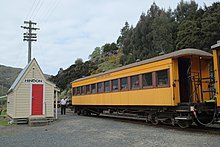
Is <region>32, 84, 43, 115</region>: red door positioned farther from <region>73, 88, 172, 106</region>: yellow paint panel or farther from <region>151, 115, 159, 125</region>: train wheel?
<region>151, 115, 159, 125</region>: train wheel

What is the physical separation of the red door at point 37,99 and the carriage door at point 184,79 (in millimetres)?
8667

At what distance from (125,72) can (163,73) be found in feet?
10.1

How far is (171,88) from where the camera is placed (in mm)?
10242

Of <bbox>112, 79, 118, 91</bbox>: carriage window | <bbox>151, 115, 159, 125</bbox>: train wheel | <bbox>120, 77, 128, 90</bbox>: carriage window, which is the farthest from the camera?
<bbox>112, 79, 118, 91</bbox>: carriage window

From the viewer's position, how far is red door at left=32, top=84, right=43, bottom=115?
605 inches

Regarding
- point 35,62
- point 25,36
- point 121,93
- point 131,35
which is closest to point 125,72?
point 121,93

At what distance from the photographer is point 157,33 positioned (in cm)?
4106

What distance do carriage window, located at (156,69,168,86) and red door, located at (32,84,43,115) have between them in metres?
7.90

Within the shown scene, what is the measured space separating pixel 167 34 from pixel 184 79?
29.2 metres

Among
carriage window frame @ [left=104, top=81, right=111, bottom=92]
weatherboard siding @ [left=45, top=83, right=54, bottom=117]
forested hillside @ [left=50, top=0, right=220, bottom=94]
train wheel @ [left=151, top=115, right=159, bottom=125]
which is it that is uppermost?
forested hillside @ [left=50, top=0, right=220, bottom=94]

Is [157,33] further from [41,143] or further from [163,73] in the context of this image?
[41,143]

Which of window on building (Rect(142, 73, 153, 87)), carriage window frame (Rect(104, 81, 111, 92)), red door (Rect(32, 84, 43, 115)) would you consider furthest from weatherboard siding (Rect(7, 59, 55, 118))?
window on building (Rect(142, 73, 153, 87))

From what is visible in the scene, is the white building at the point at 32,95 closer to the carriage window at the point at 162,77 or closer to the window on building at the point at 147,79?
the window on building at the point at 147,79

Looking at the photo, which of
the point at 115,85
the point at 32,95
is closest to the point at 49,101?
the point at 32,95
